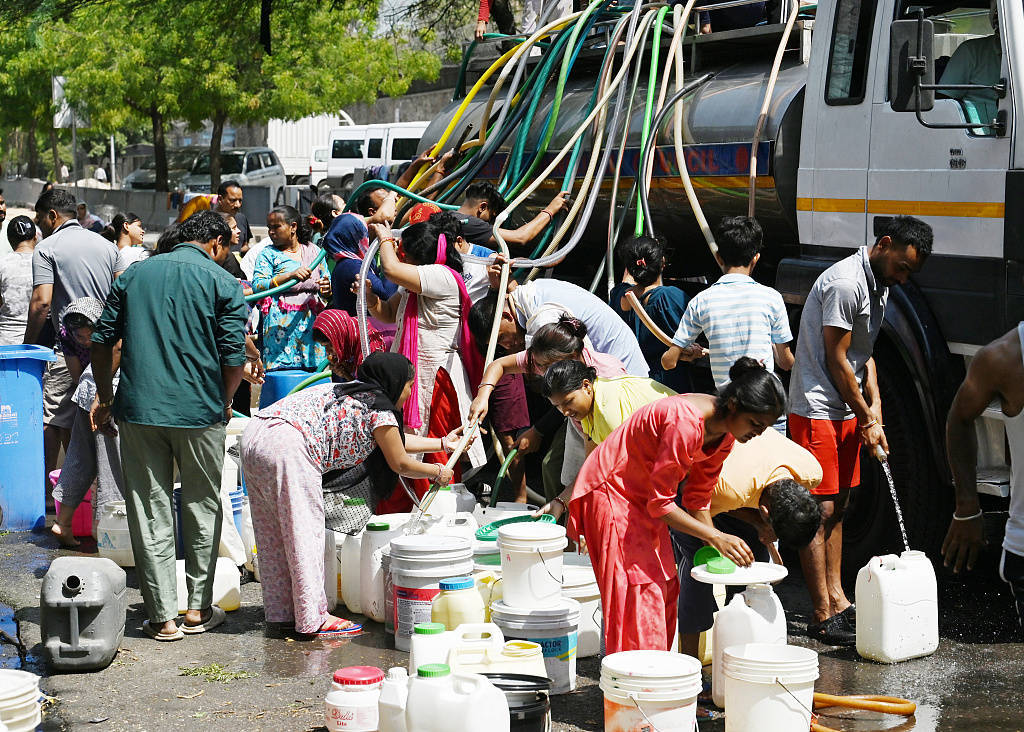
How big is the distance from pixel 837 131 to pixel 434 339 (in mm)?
2368

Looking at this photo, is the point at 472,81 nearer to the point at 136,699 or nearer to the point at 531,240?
the point at 531,240

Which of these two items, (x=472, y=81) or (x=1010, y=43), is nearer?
(x=1010, y=43)

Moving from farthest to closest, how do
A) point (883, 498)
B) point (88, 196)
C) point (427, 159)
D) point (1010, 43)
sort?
1. point (88, 196)
2. point (427, 159)
3. point (883, 498)
4. point (1010, 43)

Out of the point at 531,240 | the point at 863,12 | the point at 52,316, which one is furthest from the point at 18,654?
the point at 863,12

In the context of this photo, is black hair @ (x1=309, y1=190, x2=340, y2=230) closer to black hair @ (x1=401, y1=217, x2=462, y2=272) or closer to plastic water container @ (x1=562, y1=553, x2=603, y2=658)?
black hair @ (x1=401, y1=217, x2=462, y2=272)

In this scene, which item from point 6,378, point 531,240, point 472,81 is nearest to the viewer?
point 6,378

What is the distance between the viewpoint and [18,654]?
18.5 ft

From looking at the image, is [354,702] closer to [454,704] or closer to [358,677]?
[358,677]

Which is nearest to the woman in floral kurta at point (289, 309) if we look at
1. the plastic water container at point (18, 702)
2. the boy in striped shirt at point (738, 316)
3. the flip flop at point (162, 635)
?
the flip flop at point (162, 635)

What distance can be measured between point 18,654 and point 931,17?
525cm

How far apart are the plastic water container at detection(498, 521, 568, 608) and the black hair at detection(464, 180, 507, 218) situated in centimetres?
329

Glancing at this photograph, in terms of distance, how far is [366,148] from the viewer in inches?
1129

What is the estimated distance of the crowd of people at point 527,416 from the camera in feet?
15.2

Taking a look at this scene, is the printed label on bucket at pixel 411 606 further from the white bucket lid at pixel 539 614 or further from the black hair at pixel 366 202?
the black hair at pixel 366 202
